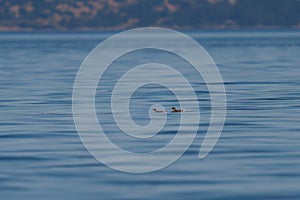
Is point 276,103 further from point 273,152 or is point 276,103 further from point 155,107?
point 273,152

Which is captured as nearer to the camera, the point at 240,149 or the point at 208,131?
the point at 240,149

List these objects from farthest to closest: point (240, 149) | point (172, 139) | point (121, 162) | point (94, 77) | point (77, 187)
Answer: point (94, 77), point (172, 139), point (240, 149), point (121, 162), point (77, 187)

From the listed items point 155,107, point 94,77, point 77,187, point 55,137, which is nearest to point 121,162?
point 77,187

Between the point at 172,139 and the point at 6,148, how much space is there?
3.95m

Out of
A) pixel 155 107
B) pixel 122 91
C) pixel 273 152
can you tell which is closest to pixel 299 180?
pixel 273 152

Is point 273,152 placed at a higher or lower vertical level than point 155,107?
lower

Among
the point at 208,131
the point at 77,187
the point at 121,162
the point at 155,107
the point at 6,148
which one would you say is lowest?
the point at 77,187

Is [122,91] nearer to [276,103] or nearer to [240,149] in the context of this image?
[276,103]

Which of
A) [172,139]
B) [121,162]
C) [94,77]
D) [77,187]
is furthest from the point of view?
[94,77]

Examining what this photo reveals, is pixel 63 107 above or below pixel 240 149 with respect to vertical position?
above

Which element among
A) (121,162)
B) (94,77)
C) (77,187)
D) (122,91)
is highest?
(94,77)

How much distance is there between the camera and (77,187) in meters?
18.7

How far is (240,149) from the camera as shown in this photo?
23.2 m

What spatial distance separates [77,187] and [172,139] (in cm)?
673
